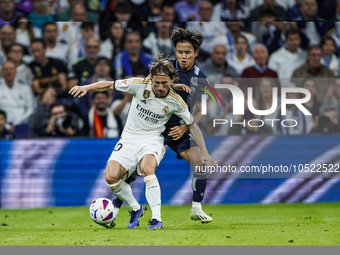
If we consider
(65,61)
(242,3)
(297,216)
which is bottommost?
(297,216)

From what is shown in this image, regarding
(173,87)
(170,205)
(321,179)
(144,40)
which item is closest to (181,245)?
(173,87)

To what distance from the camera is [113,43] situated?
32.7 ft

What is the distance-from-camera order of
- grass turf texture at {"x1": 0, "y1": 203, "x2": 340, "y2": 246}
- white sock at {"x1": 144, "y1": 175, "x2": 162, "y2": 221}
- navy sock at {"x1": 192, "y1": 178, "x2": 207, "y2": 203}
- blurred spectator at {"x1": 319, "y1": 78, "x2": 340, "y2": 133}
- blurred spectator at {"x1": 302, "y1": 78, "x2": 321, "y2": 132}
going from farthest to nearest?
blurred spectator at {"x1": 319, "y1": 78, "x2": 340, "y2": 133}
blurred spectator at {"x1": 302, "y1": 78, "x2": 321, "y2": 132}
navy sock at {"x1": 192, "y1": 178, "x2": 207, "y2": 203}
white sock at {"x1": 144, "y1": 175, "x2": 162, "y2": 221}
grass turf texture at {"x1": 0, "y1": 203, "x2": 340, "y2": 246}

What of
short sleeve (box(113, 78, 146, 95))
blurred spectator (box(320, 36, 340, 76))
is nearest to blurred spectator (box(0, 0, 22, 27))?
short sleeve (box(113, 78, 146, 95))

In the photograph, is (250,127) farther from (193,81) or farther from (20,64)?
(20,64)

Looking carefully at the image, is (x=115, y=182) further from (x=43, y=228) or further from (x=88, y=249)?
(x=88, y=249)

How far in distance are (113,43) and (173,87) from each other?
3924 millimetres

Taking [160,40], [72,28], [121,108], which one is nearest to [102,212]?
[121,108]

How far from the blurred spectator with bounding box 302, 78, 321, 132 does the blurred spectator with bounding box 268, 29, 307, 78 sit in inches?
17.7

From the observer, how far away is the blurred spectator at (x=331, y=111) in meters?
9.23

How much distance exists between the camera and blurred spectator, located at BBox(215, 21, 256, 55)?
981cm

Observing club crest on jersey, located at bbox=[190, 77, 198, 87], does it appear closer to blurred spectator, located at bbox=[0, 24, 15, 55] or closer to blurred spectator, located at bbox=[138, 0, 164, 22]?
blurred spectator, located at bbox=[138, 0, 164, 22]

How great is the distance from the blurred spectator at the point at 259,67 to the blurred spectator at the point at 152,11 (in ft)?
7.28

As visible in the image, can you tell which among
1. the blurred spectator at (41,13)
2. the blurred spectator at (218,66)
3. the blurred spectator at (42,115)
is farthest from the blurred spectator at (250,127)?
the blurred spectator at (41,13)
